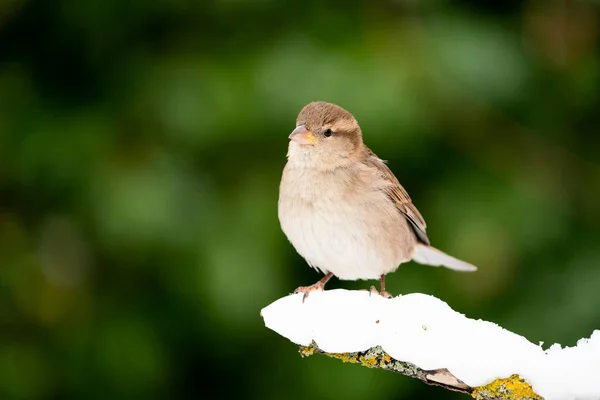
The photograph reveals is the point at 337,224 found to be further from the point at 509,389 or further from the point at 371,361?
the point at 509,389

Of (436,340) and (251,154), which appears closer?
(436,340)

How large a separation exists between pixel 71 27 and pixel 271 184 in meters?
1.02

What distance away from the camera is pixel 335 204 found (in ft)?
6.53

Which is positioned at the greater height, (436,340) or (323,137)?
(323,137)

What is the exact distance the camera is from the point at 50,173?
10.4 ft

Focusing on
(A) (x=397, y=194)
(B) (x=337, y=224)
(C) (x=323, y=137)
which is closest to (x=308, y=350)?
(B) (x=337, y=224)

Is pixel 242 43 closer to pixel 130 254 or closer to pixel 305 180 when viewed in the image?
pixel 130 254

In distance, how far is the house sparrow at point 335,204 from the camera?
196 centimetres

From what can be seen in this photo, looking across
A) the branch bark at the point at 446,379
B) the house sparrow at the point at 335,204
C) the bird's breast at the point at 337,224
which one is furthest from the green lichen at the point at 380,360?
the bird's breast at the point at 337,224

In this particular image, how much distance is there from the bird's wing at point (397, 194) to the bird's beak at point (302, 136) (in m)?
0.29

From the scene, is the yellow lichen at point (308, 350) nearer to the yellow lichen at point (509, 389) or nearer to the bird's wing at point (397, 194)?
the yellow lichen at point (509, 389)

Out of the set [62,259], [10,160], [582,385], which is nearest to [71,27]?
[10,160]

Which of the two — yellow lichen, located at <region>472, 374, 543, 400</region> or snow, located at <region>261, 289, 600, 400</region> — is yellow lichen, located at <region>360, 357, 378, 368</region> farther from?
yellow lichen, located at <region>472, 374, 543, 400</region>

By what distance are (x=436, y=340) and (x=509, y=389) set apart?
0.14 metres
